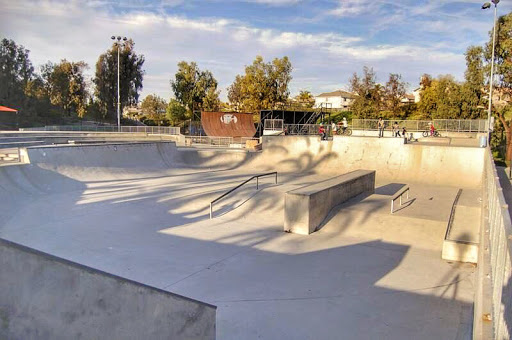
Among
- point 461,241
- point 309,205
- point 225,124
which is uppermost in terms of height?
point 225,124

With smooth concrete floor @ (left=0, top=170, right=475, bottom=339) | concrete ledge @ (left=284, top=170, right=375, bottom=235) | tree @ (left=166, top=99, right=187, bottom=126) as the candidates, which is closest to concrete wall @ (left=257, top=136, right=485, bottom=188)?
smooth concrete floor @ (left=0, top=170, right=475, bottom=339)

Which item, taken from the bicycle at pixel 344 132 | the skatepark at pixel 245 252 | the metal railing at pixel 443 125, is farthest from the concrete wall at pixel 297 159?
the metal railing at pixel 443 125

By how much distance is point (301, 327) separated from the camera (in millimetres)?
5309

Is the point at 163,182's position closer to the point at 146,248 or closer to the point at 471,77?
the point at 146,248

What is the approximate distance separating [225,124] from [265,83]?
18324 mm

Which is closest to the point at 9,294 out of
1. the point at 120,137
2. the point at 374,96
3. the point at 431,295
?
the point at 431,295

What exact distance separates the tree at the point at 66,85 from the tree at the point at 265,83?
23.9 metres

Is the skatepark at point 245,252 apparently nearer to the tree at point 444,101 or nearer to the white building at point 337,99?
the tree at point 444,101

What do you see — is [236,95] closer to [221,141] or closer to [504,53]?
[221,141]

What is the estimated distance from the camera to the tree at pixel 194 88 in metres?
59.1

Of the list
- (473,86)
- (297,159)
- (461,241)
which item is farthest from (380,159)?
(473,86)

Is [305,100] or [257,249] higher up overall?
[305,100]

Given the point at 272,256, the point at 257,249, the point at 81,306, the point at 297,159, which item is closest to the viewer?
the point at 81,306

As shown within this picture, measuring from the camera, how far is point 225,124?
35.9 meters
